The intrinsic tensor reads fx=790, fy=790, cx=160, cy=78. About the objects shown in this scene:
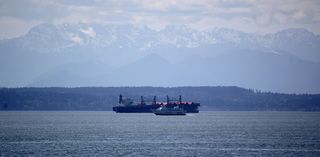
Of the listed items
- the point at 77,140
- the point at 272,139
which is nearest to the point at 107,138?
the point at 77,140

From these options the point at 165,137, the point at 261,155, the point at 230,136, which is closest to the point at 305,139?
the point at 230,136

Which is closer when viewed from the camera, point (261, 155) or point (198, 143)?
point (261, 155)

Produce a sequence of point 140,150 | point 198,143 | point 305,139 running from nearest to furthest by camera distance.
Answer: point 140,150 < point 198,143 < point 305,139

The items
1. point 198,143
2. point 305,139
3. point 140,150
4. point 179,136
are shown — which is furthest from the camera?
point 179,136

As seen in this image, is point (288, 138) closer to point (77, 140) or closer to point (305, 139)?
point (305, 139)

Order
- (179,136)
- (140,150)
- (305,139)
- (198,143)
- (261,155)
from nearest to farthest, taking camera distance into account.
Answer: (261,155) < (140,150) < (198,143) < (305,139) < (179,136)

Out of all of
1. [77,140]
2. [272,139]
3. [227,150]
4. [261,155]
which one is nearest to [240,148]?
[227,150]

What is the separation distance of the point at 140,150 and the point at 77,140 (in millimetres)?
23673

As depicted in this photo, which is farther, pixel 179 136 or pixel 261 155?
pixel 179 136

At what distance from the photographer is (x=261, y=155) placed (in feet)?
331

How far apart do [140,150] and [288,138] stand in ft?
119

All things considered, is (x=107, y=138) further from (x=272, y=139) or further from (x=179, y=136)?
(x=272, y=139)

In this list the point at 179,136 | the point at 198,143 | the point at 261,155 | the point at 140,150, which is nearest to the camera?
the point at 261,155

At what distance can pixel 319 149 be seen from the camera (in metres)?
Result: 110
